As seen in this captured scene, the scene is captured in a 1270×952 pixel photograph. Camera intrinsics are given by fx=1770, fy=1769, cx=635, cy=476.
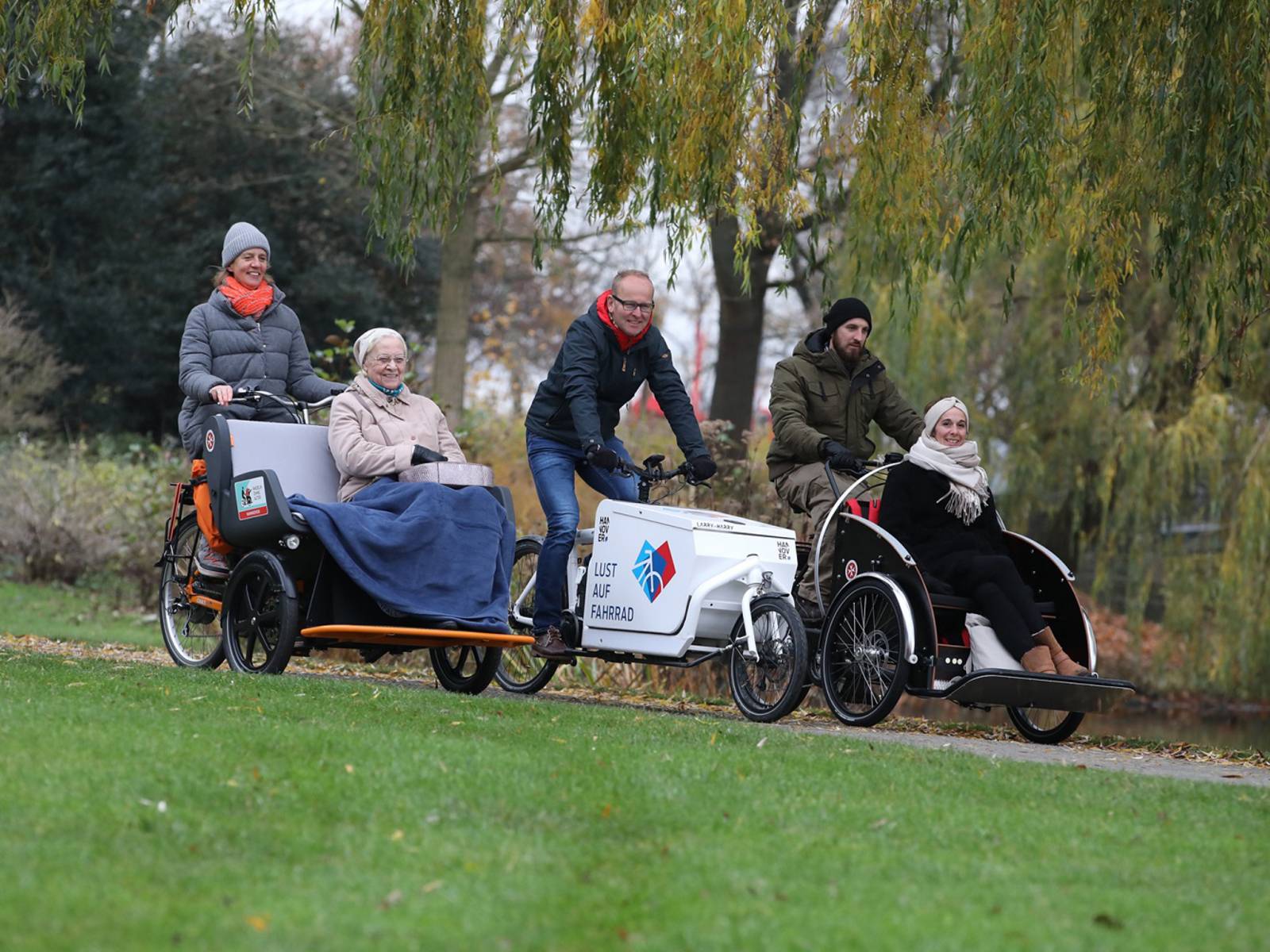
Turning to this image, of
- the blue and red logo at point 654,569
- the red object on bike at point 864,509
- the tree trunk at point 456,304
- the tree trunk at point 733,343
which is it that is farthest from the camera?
the tree trunk at point 456,304

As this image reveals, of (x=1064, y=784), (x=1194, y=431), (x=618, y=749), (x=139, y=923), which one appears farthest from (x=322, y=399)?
(x=1194, y=431)

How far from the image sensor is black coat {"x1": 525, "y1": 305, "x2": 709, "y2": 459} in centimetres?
892

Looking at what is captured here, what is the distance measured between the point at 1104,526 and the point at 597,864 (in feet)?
47.0

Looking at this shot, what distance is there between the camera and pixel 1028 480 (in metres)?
18.8

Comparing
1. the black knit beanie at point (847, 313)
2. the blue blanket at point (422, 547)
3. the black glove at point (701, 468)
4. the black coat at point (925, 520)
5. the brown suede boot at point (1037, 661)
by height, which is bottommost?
the brown suede boot at point (1037, 661)

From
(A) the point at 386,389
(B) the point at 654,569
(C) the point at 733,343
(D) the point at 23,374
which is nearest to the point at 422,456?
(A) the point at 386,389

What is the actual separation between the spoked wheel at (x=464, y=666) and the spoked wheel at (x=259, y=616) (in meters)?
0.93

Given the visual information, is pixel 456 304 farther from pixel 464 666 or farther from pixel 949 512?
pixel 949 512

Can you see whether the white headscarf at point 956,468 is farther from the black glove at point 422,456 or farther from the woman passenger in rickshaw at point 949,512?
the black glove at point 422,456

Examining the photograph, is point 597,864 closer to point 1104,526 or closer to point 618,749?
point 618,749

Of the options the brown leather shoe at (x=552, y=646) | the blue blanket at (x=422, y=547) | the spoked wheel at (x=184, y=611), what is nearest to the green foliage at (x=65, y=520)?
the spoked wheel at (x=184, y=611)

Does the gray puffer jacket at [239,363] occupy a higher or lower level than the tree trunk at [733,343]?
lower

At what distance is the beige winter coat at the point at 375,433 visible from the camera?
9.05 metres

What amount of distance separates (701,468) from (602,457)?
1.66 feet
